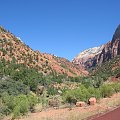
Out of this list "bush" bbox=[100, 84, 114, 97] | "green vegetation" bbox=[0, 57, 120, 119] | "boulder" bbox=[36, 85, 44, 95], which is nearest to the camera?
"bush" bbox=[100, 84, 114, 97]

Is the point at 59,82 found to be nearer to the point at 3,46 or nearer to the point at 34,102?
the point at 3,46

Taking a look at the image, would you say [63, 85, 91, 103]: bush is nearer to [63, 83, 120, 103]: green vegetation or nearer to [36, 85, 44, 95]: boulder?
[63, 83, 120, 103]: green vegetation

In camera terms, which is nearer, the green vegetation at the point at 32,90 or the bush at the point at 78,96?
the bush at the point at 78,96

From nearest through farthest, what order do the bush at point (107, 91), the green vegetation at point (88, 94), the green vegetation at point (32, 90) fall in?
the green vegetation at point (88, 94), the bush at point (107, 91), the green vegetation at point (32, 90)

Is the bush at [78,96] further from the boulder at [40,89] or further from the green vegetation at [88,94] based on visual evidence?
the boulder at [40,89]

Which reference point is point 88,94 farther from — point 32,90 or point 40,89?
point 32,90

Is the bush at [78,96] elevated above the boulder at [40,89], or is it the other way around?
the boulder at [40,89]

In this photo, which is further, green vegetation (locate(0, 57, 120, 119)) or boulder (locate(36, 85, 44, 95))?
boulder (locate(36, 85, 44, 95))

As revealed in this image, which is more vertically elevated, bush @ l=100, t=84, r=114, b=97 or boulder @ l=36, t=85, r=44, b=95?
boulder @ l=36, t=85, r=44, b=95

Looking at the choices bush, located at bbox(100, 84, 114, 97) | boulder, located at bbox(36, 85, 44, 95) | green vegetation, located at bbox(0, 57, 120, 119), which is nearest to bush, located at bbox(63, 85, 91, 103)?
green vegetation, located at bbox(0, 57, 120, 119)

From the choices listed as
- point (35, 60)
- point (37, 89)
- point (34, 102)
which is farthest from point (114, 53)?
point (34, 102)

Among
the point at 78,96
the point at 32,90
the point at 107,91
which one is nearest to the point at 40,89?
the point at 32,90

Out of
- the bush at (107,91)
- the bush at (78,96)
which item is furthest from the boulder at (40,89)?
the bush at (107,91)

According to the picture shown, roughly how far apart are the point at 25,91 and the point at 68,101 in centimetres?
3183
